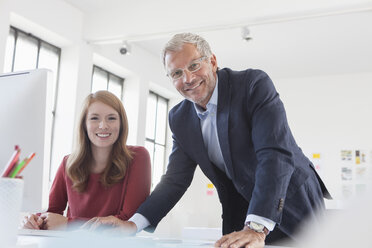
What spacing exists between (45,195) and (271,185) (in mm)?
590

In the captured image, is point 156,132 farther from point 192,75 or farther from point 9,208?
point 9,208

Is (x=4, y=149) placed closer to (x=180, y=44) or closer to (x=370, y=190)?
(x=180, y=44)

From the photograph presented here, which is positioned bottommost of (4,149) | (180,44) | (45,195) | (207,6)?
(45,195)

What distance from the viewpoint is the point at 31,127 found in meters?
1.04

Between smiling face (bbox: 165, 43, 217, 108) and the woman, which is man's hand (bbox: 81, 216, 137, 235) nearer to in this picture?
the woman

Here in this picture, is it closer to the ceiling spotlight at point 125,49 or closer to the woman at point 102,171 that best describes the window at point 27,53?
the ceiling spotlight at point 125,49

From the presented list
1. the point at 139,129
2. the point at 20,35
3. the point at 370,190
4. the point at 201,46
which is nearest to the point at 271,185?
the point at 201,46

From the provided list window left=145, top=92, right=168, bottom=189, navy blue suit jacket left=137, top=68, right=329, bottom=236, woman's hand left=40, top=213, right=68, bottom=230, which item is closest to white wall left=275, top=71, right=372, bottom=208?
window left=145, top=92, right=168, bottom=189

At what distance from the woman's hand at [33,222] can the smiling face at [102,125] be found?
1.38 feet

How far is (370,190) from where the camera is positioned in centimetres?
32

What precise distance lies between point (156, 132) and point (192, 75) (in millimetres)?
5562

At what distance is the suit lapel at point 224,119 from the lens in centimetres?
136

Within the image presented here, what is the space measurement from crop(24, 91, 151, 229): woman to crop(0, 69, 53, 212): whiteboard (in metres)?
0.57

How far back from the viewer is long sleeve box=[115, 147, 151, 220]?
1.65 m
